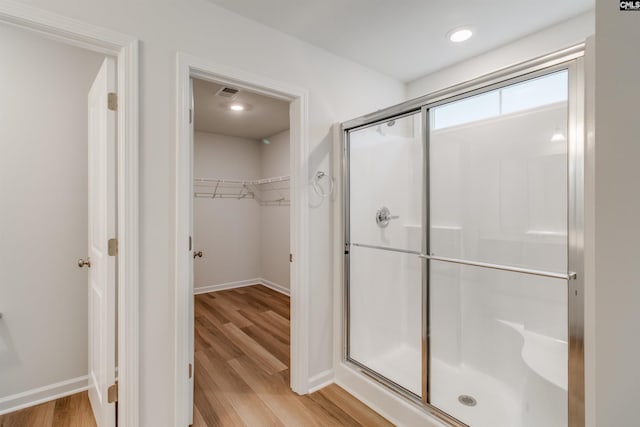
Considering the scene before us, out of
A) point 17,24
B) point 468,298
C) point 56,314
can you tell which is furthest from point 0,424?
point 468,298

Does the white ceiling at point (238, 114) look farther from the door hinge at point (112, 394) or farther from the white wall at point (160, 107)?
the door hinge at point (112, 394)

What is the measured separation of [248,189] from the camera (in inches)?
199

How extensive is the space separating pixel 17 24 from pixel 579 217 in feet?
8.03

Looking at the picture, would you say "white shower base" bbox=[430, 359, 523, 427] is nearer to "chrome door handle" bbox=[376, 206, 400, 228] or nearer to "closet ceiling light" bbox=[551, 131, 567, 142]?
"chrome door handle" bbox=[376, 206, 400, 228]

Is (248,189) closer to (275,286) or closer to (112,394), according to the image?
(275,286)

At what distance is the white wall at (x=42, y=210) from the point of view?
1.95 meters

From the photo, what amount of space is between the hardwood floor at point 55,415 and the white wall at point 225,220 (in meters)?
2.56

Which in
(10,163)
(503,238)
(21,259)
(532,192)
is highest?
(10,163)

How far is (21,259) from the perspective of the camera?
78.4 inches

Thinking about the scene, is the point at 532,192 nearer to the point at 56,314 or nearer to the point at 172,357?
the point at 172,357

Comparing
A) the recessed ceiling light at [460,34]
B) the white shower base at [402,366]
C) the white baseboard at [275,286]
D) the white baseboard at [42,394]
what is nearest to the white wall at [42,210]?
the white baseboard at [42,394]

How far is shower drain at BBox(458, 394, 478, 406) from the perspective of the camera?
179 centimetres

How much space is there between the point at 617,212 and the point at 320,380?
80.2 inches

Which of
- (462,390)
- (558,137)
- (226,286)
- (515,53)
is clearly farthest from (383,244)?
(226,286)
